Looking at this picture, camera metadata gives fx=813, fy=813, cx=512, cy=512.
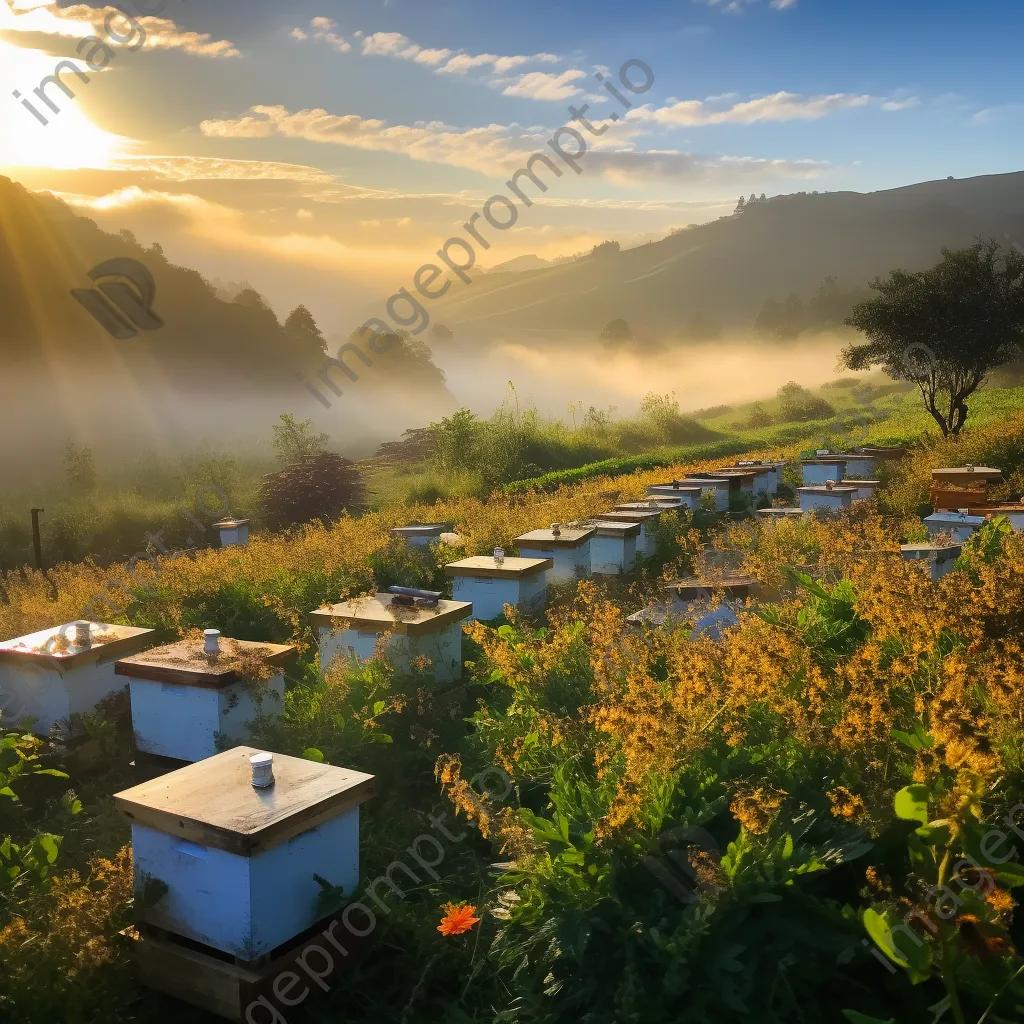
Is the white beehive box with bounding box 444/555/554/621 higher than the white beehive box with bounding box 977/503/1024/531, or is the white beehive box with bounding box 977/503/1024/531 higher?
the white beehive box with bounding box 977/503/1024/531

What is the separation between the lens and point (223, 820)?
3789 millimetres

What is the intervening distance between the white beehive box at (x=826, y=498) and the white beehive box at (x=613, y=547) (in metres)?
3.66

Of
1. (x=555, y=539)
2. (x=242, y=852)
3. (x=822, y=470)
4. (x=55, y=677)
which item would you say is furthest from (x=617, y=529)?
(x=822, y=470)

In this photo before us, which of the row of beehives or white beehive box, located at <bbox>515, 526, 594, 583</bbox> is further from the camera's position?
white beehive box, located at <bbox>515, 526, 594, 583</bbox>

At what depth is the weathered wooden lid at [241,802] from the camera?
3.73 meters

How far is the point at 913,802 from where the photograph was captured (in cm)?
306

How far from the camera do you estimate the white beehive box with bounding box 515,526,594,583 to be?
1029 cm

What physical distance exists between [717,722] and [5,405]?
40.2 m

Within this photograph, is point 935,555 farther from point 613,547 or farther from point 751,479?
point 751,479

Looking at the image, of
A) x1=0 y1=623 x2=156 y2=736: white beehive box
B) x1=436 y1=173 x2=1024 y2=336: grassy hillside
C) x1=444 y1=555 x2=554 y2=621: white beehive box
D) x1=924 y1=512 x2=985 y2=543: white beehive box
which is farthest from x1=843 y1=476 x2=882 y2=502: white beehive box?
x1=436 y1=173 x2=1024 y2=336: grassy hillside

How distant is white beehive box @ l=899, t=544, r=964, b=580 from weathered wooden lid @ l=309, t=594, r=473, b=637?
4491mm

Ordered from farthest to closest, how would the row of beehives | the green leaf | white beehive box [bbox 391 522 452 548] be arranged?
white beehive box [bbox 391 522 452 548] < the row of beehives < the green leaf

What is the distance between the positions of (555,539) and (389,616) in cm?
352

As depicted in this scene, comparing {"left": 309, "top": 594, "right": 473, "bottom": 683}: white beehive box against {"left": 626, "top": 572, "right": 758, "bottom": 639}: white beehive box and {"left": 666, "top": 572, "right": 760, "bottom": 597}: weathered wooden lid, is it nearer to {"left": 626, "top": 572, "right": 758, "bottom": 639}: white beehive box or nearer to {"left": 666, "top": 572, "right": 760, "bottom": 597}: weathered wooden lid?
{"left": 626, "top": 572, "right": 758, "bottom": 639}: white beehive box
